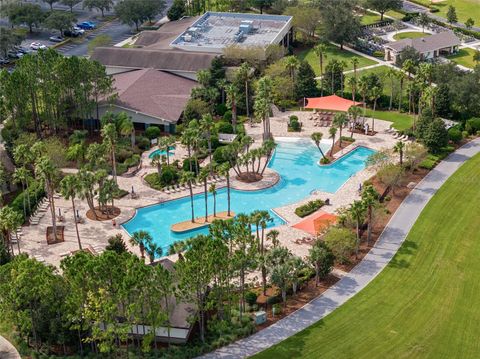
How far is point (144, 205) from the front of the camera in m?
91.2

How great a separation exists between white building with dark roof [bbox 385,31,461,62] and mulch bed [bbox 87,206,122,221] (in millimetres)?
66708

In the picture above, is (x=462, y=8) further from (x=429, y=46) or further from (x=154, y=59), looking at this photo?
(x=154, y=59)

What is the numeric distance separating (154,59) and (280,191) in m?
43.2

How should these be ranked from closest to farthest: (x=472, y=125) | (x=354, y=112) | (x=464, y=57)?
(x=354, y=112)
(x=472, y=125)
(x=464, y=57)

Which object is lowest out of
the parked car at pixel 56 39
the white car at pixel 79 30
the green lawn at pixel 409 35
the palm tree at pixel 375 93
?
the palm tree at pixel 375 93

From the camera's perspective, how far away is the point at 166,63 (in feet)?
411

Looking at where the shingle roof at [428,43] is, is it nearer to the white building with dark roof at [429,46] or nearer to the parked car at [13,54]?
the white building with dark roof at [429,46]

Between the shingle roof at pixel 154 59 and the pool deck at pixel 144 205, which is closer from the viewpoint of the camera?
the pool deck at pixel 144 205

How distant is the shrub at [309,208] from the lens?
87900mm

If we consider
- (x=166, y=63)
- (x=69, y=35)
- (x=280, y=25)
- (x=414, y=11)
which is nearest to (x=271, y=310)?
(x=166, y=63)

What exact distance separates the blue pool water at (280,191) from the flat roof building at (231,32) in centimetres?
3307

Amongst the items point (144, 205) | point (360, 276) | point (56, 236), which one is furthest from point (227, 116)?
point (360, 276)

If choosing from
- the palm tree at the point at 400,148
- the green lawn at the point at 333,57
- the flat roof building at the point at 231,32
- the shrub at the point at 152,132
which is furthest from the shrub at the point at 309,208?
the flat roof building at the point at 231,32

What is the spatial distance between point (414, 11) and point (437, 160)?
78.6 metres
